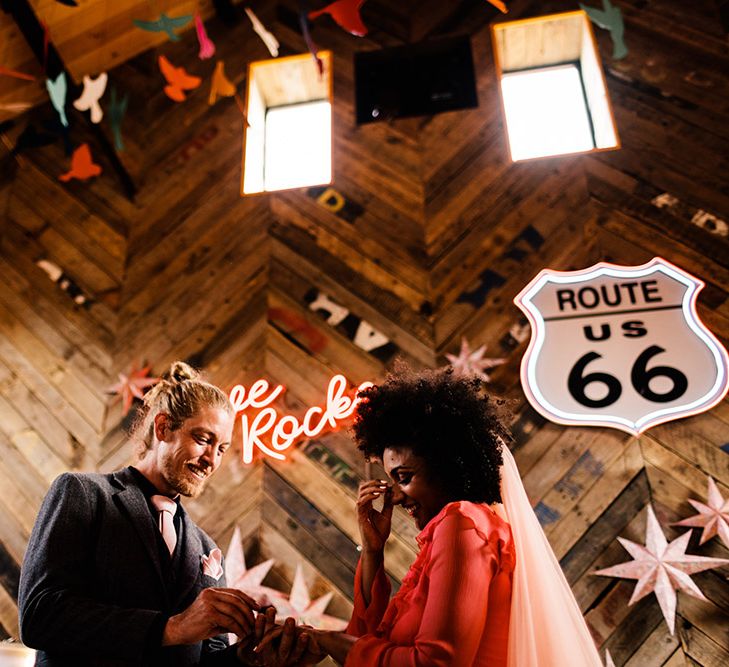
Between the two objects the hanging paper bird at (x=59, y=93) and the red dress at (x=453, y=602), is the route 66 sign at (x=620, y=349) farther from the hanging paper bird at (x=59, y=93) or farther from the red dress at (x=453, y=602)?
the hanging paper bird at (x=59, y=93)

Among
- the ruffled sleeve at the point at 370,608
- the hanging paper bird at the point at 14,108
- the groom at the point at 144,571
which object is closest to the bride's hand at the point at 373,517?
the ruffled sleeve at the point at 370,608

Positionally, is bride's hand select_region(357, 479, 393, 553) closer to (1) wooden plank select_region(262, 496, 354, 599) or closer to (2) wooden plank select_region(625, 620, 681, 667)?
(1) wooden plank select_region(262, 496, 354, 599)

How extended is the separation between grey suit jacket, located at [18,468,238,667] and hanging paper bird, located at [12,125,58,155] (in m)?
3.39

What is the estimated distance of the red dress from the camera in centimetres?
166

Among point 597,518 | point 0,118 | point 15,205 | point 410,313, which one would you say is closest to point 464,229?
point 410,313

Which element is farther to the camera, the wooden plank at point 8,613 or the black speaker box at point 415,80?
the black speaker box at point 415,80

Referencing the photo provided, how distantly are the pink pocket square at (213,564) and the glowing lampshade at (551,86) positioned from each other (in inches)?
118

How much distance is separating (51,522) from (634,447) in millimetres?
2649

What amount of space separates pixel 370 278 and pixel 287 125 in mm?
1719

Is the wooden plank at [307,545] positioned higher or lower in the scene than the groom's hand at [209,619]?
lower

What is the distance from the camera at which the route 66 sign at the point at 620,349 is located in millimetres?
3379

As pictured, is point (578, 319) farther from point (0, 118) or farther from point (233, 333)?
point (0, 118)

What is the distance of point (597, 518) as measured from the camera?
3.22 metres

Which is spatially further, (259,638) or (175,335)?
(175,335)
